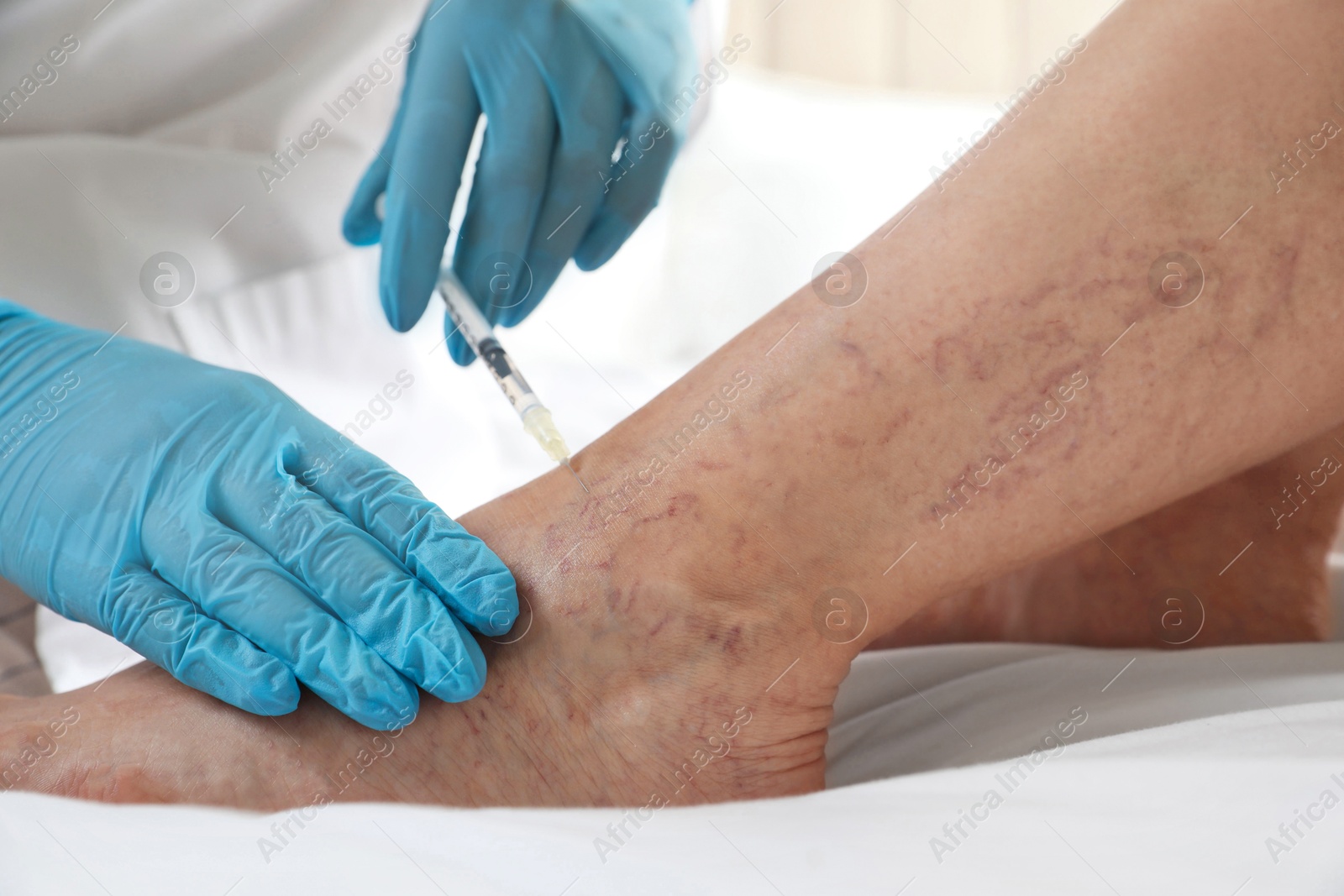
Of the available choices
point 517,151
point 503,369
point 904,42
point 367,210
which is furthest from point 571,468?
point 904,42

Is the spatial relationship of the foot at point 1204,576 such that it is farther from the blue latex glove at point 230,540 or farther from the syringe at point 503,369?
the blue latex glove at point 230,540

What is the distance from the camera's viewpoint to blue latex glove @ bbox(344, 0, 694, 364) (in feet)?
4.61

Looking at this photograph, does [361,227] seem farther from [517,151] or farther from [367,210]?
[517,151]

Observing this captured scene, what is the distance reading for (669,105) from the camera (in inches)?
64.6

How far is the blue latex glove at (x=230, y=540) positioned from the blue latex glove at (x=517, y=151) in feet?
1.31

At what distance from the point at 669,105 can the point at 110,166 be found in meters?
0.95

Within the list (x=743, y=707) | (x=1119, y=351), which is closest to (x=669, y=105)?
(x=1119, y=351)

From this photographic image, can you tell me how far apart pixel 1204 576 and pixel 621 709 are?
83 cm

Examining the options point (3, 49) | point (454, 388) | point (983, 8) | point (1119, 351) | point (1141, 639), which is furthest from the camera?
point (983, 8)

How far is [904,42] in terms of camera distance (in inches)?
112

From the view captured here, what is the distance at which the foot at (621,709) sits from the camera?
882 mm

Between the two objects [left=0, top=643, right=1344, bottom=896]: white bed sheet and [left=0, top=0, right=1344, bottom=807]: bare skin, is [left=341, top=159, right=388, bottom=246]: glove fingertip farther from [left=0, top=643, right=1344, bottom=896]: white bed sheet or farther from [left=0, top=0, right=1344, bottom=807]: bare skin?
[left=0, top=643, right=1344, bottom=896]: white bed sheet

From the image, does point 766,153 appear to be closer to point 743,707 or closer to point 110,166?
point 110,166

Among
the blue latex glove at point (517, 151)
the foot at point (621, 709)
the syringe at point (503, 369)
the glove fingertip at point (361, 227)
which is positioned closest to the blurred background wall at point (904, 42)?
the blue latex glove at point (517, 151)
